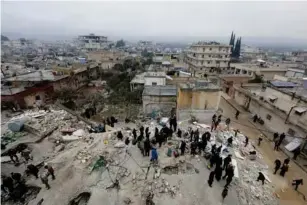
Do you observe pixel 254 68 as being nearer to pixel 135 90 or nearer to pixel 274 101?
pixel 274 101

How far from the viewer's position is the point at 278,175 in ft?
34.9

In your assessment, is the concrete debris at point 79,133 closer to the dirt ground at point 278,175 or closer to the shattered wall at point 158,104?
the shattered wall at point 158,104

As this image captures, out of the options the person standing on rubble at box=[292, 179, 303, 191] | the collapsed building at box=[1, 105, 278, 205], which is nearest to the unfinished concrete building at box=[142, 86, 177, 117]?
the collapsed building at box=[1, 105, 278, 205]

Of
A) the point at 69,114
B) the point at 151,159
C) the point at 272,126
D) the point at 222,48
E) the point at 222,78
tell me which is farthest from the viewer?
the point at 222,48

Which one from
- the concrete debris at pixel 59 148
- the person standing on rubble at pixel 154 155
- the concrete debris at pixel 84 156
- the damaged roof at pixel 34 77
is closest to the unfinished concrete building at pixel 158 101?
the concrete debris at pixel 59 148

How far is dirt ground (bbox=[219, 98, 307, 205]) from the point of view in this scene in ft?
30.6

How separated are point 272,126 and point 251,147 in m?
5.41

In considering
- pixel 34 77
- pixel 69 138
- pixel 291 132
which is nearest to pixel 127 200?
pixel 69 138

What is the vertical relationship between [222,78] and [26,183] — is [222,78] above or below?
above

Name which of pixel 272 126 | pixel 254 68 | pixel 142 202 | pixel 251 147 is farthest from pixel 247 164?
pixel 254 68

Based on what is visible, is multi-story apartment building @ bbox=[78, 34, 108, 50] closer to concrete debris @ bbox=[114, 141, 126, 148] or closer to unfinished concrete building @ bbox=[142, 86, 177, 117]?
unfinished concrete building @ bbox=[142, 86, 177, 117]

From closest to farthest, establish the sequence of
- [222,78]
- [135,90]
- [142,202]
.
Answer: [142,202], [135,90], [222,78]

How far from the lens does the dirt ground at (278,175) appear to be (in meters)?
9.34

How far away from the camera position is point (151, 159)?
35.1 feet
